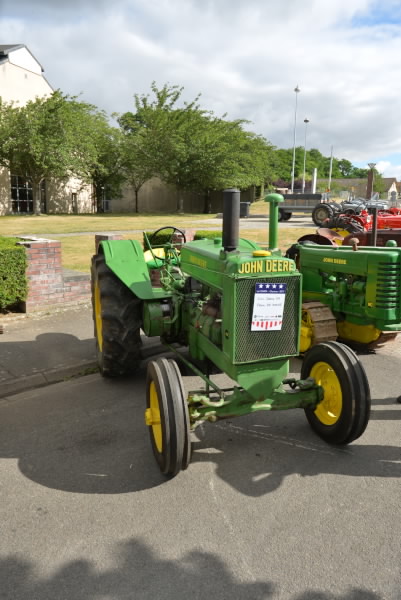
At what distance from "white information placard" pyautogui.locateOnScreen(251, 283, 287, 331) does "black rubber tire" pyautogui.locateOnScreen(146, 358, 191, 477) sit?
0.64 meters

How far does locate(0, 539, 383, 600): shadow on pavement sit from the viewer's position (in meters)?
2.27

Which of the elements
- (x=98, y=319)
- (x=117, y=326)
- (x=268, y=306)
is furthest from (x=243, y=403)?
(x=98, y=319)

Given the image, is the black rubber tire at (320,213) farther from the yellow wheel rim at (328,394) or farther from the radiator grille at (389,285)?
the yellow wheel rim at (328,394)

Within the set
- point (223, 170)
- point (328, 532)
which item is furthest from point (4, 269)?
point (223, 170)

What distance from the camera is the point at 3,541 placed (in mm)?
2621

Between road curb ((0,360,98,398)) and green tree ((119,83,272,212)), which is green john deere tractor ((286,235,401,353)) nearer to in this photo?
road curb ((0,360,98,398))

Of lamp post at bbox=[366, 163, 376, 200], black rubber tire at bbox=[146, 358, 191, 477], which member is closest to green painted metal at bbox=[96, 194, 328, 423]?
black rubber tire at bbox=[146, 358, 191, 477]

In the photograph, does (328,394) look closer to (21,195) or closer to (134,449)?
(134,449)

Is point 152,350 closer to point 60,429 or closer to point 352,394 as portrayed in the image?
point 60,429

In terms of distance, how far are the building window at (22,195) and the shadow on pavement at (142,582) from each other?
3132 centimetres

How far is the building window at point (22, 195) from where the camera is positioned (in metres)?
31.2

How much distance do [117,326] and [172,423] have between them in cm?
182

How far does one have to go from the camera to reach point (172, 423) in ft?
9.81

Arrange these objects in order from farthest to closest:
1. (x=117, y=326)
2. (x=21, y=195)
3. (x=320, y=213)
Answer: (x=21, y=195) < (x=320, y=213) < (x=117, y=326)
